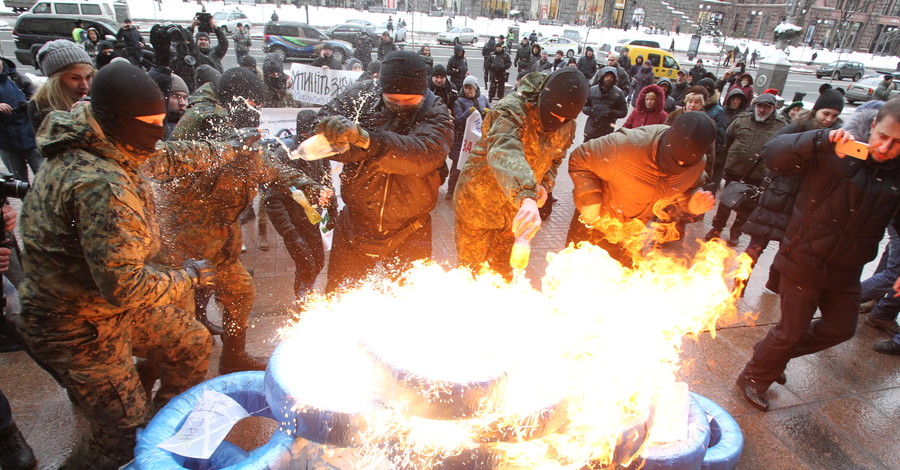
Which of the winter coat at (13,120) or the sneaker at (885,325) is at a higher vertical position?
the winter coat at (13,120)

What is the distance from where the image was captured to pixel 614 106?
340 inches

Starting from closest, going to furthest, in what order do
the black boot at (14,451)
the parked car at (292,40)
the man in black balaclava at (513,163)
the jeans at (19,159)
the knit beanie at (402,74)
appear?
the black boot at (14,451) < the man in black balaclava at (513,163) < the knit beanie at (402,74) < the jeans at (19,159) < the parked car at (292,40)

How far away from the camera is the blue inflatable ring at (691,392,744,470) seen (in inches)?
98.6

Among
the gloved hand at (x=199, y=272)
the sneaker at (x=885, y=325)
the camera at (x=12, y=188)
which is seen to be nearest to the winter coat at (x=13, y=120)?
the camera at (x=12, y=188)

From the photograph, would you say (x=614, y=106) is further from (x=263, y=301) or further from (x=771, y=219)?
(x=263, y=301)

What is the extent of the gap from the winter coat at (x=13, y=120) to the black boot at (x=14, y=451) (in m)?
4.28

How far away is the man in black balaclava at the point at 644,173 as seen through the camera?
3.22 m

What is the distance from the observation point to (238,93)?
4242mm

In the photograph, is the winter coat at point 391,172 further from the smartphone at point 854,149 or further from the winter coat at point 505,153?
the smartphone at point 854,149

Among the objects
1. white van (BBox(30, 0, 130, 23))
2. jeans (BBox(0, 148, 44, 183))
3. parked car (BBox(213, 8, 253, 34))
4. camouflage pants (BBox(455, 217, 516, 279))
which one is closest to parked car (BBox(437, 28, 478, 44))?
parked car (BBox(213, 8, 253, 34))

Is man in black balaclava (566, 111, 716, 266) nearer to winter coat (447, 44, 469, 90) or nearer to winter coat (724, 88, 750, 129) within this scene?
winter coat (724, 88, 750, 129)

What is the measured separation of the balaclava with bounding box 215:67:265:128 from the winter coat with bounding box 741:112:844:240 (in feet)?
17.1

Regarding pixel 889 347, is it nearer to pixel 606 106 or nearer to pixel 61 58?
pixel 606 106

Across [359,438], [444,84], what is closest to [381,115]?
[359,438]
